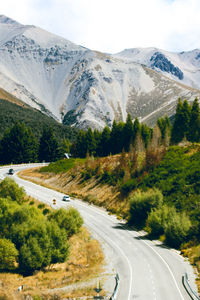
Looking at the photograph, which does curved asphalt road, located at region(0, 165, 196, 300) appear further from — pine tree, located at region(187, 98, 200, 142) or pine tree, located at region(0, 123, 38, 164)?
pine tree, located at region(0, 123, 38, 164)

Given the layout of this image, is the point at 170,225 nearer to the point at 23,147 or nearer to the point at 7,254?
the point at 7,254

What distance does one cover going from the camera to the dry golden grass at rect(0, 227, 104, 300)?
22.1 metres

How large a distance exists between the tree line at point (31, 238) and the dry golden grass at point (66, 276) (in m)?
1.07

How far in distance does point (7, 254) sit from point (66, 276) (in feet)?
20.5

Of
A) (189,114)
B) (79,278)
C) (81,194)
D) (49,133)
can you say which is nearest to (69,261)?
(79,278)

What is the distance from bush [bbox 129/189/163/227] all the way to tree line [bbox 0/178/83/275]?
8630 millimetres

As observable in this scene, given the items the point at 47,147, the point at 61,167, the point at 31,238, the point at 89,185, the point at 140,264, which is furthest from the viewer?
the point at 47,147

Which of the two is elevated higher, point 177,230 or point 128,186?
point 128,186

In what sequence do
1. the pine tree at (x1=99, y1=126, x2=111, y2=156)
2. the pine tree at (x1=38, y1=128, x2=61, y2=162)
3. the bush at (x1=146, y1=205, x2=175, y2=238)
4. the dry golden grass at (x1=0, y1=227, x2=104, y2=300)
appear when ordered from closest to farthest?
the dry golden grass at (x1=0, y1=227, x2=104, y2=300) → the bush at (x1=146, y1=205, x2=175, y2=238) → the pine tree at (x1=99, y1=126, x2=111, y2=156) → the pine tree at (x1=38, y1=128, x2=61, y2=162)

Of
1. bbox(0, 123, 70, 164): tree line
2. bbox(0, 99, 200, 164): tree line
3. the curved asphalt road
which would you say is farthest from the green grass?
the curved asphalt road

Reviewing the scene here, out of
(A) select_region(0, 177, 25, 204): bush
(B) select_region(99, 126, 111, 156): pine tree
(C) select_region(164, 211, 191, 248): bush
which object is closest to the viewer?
(C) select_region(164, 211, 191, 248): bush

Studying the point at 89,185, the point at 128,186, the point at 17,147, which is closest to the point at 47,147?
the point at 17,147

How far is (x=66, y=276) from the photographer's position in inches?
1032

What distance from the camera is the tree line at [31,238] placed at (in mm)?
28359
